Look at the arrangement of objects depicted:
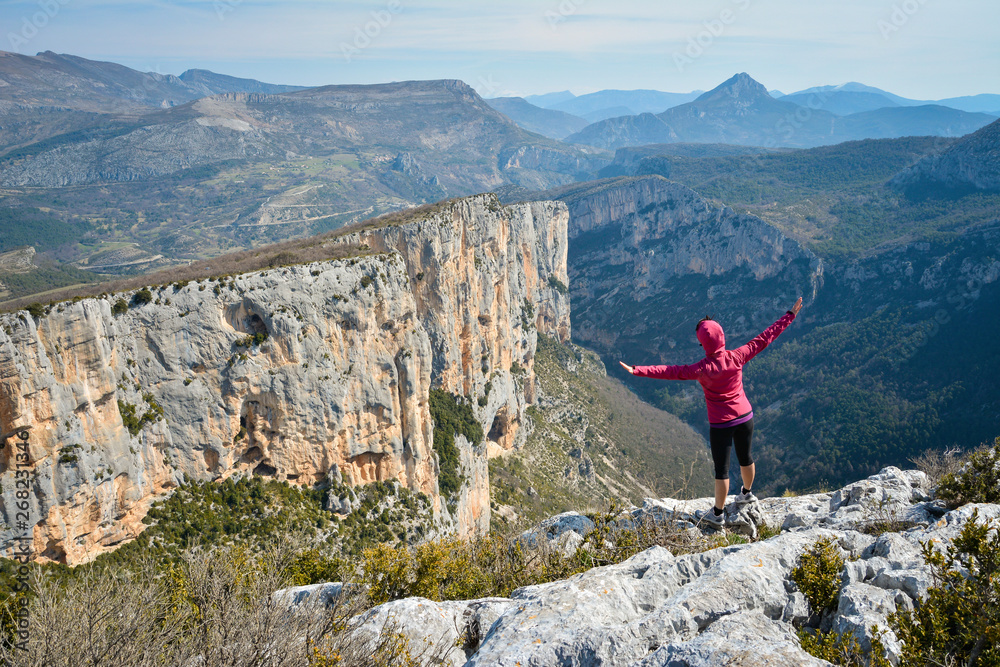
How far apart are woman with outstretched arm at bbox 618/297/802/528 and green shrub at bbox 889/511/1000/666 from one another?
12.0 ft

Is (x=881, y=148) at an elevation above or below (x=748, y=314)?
above

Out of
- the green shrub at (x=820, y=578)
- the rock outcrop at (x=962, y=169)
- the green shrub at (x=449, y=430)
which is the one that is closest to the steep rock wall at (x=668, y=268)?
the rock outcrop at (x=962, y=169)

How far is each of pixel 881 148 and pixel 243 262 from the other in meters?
188

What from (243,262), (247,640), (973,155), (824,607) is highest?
(973,155)

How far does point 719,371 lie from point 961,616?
15.8 feet

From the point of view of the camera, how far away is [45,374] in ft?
76.6

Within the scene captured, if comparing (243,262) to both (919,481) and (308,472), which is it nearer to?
(308,472)

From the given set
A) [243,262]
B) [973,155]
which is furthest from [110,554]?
[973,155]

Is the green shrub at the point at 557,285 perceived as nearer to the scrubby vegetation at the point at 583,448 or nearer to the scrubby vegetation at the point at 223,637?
the scrubby vegetation at the point at 583,448

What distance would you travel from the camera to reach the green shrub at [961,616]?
6.14 m

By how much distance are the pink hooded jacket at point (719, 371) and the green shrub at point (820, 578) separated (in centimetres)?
280

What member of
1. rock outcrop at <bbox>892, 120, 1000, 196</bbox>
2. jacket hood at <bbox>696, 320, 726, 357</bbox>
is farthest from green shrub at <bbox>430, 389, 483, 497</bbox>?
rock outcrop at <bbox>892, 120, 1000, 196</bbox>

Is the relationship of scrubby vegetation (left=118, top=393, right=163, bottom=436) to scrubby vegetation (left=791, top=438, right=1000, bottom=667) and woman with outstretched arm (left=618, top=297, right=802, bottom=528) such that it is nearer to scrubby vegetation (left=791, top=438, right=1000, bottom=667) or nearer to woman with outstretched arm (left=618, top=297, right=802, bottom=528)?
woman with outstretched arm (left=618, top=297, right=802, bottom=528)

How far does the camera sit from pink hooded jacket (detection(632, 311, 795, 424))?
10.0m
